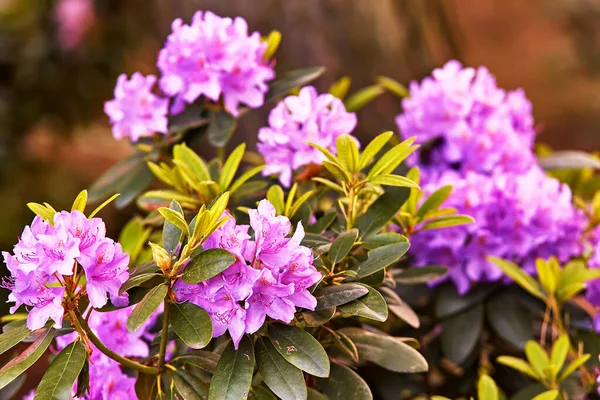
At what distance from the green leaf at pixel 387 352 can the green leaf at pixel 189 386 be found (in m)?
0.21

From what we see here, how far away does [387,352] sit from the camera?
0.87 m

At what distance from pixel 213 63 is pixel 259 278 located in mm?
459

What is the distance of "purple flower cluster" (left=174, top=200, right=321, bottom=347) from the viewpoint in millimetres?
694

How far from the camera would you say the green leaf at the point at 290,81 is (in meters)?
1.13

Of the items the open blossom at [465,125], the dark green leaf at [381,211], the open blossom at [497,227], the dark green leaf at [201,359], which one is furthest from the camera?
the open blossom at [465,125]

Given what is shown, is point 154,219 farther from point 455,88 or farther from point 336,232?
point 455,88

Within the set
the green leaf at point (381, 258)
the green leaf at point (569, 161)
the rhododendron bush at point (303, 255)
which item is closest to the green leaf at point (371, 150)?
the rhododendron bush at point (303, 255)

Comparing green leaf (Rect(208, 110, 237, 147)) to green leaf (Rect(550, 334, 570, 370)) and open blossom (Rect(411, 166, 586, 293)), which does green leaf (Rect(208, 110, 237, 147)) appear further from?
green leaf (Rect(550, 334, 570, 370))

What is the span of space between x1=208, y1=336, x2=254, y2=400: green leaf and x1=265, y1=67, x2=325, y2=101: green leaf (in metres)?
0.50

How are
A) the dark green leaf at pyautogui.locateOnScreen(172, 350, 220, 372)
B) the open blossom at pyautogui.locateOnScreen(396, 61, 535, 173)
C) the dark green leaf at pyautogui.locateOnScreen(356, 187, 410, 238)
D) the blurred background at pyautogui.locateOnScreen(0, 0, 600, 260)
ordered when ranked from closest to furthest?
the dark green leaf at pyautogui.locateOnScreen(172, 350, 220, 372) → the dark green leaf at pyautogui.locateOnScreen(356, 187, 410, 238) → the open blossom at pyautogui.locateOnScreen(396, 61, 535, 173) → the blurred background at pyautogui.locateOnScreen(0, 0, 600, 260)

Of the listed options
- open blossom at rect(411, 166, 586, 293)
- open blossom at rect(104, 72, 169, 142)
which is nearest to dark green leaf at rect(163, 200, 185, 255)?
open blossom at rect(104, 72, 169, 142)

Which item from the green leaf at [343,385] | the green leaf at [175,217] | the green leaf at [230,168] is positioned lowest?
the green leaf at [343,385]

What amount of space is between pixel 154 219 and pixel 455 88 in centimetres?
57

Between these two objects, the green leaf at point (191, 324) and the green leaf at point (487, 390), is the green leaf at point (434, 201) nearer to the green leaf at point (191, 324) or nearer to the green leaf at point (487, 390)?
the green leaf at point (487, 390)
